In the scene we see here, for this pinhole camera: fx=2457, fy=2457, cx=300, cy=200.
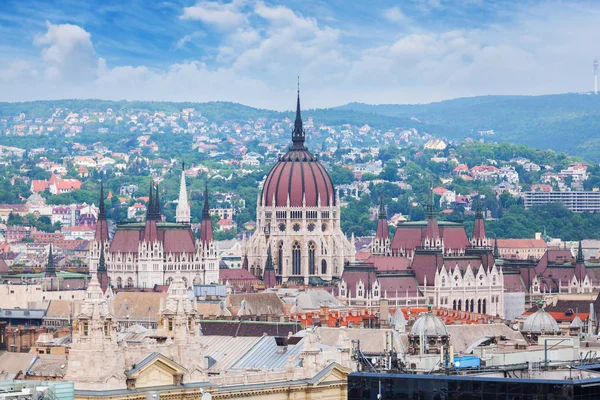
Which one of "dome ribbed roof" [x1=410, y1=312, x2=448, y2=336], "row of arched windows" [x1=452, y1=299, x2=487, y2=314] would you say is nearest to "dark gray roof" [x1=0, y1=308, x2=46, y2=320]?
"row of arched windows" [x1=452, y1=299, x2=487, y2=314]

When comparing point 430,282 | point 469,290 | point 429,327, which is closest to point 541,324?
point 429,327

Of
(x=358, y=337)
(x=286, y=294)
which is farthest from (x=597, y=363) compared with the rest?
(x=286, y=294)

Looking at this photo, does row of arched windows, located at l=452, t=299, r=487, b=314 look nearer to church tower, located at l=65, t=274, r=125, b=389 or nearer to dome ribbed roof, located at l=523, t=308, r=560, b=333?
dome ribbed roof, located at l=523, t=308, r=560, b=333

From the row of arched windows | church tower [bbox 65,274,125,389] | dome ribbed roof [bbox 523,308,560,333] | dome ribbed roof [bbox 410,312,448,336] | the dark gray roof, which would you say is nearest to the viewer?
church tower [bbox 65,274,125,389]

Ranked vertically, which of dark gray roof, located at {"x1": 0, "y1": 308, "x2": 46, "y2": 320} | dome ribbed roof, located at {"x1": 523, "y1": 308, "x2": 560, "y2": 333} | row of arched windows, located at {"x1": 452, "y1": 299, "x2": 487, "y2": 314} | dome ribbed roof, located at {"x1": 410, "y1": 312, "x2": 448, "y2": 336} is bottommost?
row of arched windows, located at {"x1": 452, "y1": 299, "x2": 487, "y2": 314}

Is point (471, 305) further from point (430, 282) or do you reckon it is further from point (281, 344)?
point (281, 344)

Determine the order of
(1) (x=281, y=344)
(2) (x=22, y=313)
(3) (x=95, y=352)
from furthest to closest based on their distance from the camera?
(2) (x=22, y=313) < (1) (x=281, y=344) < (3) (x=95, y=352)

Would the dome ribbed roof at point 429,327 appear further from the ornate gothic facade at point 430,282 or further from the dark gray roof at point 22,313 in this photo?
the ornate gothic facade at point 430,282

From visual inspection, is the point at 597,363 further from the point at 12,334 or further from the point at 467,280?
the point at 467,280

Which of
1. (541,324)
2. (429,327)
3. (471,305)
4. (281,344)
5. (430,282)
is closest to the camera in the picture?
(281,344)

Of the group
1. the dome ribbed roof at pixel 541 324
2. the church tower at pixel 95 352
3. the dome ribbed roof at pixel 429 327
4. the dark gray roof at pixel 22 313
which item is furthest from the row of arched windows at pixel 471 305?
the church tower at pixel 95 352

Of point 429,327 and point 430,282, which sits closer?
point 429,327
